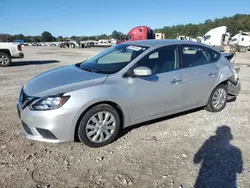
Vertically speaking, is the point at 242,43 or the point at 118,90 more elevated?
the point at 242,43

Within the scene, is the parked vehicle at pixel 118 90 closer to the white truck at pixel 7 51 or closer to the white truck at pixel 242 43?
the white truck at pixel 7 51

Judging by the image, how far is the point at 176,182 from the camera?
2805mm

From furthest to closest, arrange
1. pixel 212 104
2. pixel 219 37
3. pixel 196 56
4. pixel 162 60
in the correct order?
pixel 219 37 < pixel 212 104 < pixel 196 56 < pixel 162 60

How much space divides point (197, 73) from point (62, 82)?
252 cm

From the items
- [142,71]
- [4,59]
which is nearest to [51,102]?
[142,71]

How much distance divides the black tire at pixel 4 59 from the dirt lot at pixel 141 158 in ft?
30.5

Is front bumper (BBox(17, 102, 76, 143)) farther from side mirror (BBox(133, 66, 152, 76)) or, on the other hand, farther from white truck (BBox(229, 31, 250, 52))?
white truck (BBox(229, 31, 250, 52))

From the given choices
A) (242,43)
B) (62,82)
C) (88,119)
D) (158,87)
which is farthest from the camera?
(242,43)

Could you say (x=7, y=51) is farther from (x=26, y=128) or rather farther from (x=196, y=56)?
(x=196, y=56)

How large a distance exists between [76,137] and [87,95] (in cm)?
69

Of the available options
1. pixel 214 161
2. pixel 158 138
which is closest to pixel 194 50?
pixel 158 138

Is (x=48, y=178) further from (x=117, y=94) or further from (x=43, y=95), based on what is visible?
(x=117, y=94)

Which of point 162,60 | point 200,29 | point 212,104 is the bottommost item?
point 212,104

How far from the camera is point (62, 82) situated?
3.61 m
